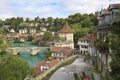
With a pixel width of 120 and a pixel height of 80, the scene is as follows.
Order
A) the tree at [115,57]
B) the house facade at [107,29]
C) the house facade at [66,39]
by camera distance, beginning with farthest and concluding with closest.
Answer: the house facade at [66,39], the house facade at [107,29], the tree at [115,57]

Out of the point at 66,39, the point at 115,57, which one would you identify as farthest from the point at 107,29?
the point at 66,39

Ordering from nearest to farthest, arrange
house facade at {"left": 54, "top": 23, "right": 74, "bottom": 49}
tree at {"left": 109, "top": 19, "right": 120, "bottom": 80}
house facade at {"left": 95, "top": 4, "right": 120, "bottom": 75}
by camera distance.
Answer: tree at {"left": 109, "top": 19, "right": 120, "bottom": 80} < house facade at {"left": 95, "top": 4, "right": 120, "bottom": 75} < house facade at {"left": 54, "top": 23, "right": 74, "bottom": 49}

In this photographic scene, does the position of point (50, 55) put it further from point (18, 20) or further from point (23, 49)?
point (18, 20)

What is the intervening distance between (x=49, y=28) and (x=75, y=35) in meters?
75.1

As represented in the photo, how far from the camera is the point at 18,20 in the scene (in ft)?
564

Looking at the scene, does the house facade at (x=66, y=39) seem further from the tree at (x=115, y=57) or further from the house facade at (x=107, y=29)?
the tree at (x=115, y=57)

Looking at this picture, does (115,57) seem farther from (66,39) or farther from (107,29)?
(66,39)

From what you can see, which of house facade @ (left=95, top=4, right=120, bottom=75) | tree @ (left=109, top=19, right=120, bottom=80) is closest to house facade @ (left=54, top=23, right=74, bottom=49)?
house facade @ (left=95, top=4, right=120, bottom=75)

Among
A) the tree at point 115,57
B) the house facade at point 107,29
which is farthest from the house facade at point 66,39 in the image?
the tree at point 115,57

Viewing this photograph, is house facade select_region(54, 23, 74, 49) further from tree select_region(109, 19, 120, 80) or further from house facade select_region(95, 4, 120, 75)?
tree select_region(109, 19, 120, 80)

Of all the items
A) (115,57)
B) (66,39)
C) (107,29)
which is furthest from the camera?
(66,39)

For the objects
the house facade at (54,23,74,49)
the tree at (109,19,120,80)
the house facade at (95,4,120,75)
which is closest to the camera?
the tree at (109,19,120,80)

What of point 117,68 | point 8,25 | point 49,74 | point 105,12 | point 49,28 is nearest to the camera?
point 117,68

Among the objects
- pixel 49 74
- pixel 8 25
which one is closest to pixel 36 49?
pixel 49 74
